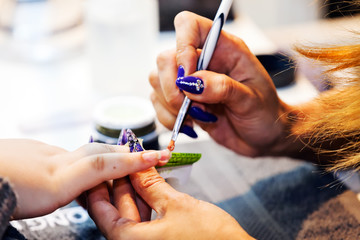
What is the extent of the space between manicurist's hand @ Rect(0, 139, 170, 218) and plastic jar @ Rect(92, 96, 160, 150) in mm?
97

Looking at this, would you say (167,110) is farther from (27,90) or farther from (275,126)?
(27,90)

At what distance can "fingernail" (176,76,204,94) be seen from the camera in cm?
50

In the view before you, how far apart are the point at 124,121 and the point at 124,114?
34 mm

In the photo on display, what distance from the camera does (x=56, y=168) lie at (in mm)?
392

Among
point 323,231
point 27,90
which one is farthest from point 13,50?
point 323,231

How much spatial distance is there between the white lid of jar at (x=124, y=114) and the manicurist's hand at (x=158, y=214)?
0.11 m

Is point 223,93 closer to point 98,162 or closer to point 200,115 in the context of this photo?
point 200,115

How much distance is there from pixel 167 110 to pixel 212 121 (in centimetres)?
7

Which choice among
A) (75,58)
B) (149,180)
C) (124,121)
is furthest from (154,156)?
(75,58)

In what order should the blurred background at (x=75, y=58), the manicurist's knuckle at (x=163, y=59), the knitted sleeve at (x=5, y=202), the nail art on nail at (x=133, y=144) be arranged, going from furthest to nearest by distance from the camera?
the blurred background at (x=75, y=58)
the manicurist's knuckle at (x=163, y=59)
the nail art on nail at (x=133, y=144)
the knitted sleeve at (x=5, y=202)

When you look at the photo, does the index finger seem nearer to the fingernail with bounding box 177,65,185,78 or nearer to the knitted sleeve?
the fingernail with bounding box 177,65,185,78

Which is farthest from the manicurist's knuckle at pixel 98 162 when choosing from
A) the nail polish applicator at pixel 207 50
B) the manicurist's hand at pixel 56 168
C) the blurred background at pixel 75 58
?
the blurred background at pixel 75 58

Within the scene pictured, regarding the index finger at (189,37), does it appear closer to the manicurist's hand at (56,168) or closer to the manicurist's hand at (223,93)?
the manicurist's hand at (223,93)

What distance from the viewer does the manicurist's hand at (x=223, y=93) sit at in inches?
20.1
